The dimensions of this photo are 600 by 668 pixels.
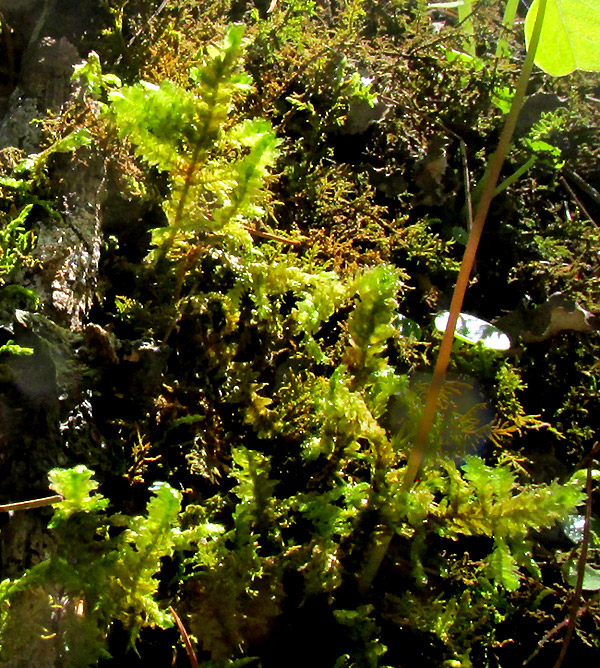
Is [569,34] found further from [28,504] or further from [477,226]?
[28,504]

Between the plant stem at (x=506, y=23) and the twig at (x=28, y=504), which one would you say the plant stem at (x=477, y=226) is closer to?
the twig at (x=28, y=504)

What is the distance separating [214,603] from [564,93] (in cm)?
237

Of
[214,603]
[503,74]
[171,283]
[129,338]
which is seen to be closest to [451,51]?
[503,74]

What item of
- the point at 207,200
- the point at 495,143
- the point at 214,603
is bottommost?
the point at 214,603

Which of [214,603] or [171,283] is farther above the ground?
[171,283]

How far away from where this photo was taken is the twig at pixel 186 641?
0.98 metres

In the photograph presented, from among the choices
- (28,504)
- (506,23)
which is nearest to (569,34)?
(28,504)

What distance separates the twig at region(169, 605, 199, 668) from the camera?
975 mm

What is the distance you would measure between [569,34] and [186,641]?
4.06 feet

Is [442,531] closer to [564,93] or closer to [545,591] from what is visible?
[545,591]

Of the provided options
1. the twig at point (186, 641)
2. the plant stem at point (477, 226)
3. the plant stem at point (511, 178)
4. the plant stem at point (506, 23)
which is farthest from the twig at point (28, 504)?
the plant stem at point (506, 23)

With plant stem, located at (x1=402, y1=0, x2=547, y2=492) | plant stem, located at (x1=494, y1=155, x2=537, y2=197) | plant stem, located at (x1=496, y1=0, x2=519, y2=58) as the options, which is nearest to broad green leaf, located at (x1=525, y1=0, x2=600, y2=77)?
plant stem, located at (x1=402, y1=0, x2=547, y2=492)

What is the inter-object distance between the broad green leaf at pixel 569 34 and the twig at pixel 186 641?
117cm

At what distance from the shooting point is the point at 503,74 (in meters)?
2.14
